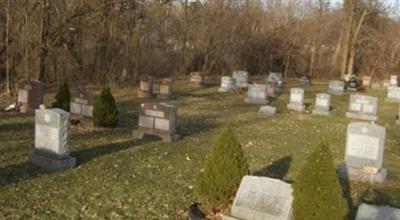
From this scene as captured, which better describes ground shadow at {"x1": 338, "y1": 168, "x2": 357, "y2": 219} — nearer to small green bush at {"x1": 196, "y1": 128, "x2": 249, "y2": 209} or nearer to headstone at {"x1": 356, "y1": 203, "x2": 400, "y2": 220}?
headstone at {"x1": 356, "y1": 203, "x2": 400, "y2": 220}

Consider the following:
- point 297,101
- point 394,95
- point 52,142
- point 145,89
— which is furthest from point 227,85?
point 52,142

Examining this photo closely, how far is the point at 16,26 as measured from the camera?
2042 centimetres

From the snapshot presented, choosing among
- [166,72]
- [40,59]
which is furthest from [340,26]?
[40,59]

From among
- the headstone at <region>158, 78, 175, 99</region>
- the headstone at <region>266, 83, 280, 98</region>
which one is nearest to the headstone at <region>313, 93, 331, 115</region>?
the headstone at <region>266, 83, 280, 98</region>

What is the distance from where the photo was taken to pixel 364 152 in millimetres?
10281

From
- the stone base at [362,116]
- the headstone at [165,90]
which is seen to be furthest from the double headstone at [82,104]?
the stone base at [362,116]

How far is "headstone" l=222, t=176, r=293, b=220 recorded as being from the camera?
6504 millimetres

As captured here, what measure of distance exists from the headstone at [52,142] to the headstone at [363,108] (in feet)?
45.1

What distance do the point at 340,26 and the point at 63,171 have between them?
45314mm

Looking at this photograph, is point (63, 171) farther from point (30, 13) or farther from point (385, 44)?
point (385, 44)

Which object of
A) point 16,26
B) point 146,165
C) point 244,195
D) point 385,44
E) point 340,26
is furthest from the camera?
point 340,26

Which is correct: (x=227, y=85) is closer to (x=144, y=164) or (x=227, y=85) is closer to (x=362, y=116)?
(x=362, y=116)

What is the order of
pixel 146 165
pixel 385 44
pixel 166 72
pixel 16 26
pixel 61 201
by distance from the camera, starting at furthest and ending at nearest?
pixel 385 44 → pixel 166 72 → pixel 16 26 → pixel 146 165 → pixel 61 201

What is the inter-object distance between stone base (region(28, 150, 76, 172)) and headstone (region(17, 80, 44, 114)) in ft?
20.3
